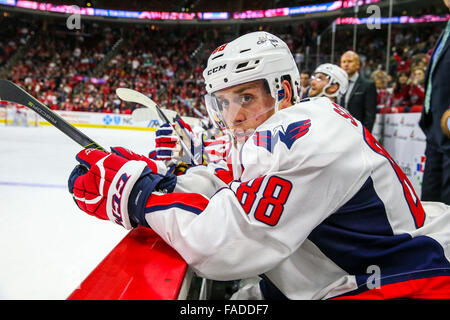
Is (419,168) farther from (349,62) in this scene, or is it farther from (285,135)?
(285,135)

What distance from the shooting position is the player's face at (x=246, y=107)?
840mm

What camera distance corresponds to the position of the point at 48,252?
49.4 inches

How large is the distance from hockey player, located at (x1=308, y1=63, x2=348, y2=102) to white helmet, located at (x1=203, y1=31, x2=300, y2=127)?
5.68ft

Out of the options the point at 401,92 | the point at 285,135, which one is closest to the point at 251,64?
the point at 285,135

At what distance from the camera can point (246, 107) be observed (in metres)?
0.84

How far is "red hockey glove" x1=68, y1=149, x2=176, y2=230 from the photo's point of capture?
1.98 ft

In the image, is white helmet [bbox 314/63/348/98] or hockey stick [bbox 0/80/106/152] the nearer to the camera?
hockey stick [bbox 0/80/106/152]

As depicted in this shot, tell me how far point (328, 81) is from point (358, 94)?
71cm

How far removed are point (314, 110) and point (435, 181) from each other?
1.42 meters

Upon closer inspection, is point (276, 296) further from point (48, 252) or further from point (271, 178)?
point (48, 252)

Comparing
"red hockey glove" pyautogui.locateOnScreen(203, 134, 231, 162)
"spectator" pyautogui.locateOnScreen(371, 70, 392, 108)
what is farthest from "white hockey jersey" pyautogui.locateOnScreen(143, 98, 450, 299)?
"spectator" pyautogui.locateOnScreen(371, 70, 392, 108)

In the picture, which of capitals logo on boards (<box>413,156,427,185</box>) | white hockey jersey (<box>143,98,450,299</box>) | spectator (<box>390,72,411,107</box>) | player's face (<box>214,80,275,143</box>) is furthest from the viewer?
spectator (<box>390,72,411,107</box>)

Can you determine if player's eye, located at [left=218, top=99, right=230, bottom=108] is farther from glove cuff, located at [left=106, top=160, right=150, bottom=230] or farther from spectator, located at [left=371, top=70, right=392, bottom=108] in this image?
spectator, located at [left=371, top=70, right=392, bottom=108]

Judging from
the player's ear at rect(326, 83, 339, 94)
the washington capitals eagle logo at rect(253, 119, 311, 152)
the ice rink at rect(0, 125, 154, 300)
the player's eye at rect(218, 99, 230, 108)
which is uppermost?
the player's ear at rect(326, 83, 339, 94)
